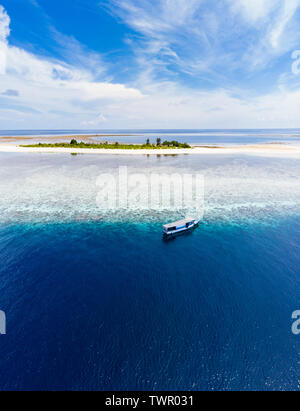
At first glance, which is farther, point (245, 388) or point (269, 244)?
point (269, 244)

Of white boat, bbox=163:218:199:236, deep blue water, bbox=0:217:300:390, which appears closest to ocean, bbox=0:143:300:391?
→ deep blue water, bbox=0:217:300:390

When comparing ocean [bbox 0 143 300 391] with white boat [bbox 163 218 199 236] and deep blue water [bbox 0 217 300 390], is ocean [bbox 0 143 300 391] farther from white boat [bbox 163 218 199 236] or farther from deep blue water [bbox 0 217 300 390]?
white boat [bbox 163 218 199 236]

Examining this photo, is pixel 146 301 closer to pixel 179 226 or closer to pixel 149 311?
pixel 149 311

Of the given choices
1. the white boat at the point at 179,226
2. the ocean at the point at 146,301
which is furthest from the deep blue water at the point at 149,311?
the white boat at the point at 179,226

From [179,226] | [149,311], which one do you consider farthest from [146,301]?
[179,226]

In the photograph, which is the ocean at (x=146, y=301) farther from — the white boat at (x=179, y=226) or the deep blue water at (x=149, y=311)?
the white boat at (x=179, y=226)
